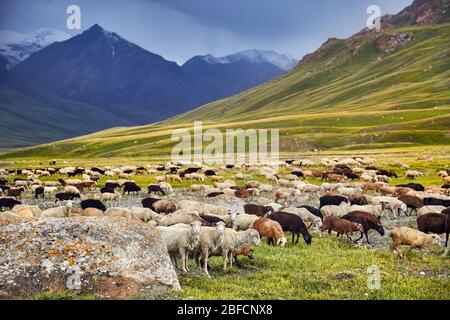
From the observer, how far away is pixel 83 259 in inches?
467

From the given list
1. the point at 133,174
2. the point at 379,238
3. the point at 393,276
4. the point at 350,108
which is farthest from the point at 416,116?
the point at 393,276

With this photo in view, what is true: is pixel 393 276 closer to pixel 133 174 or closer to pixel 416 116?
pixel 133 174

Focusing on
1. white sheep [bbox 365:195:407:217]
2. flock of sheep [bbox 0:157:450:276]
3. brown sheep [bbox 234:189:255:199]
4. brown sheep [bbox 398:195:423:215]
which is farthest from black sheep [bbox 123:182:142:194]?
brown sheep [bbox 398:195:423:215]

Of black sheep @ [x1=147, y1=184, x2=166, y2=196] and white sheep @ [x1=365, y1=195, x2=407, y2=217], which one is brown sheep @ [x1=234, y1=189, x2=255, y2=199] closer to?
black sheep @ [x1=147, y1=184, x2=166, y2=196]

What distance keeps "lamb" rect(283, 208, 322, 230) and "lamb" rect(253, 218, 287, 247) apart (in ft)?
12.3

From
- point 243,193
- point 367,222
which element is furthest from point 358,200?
point 243,193

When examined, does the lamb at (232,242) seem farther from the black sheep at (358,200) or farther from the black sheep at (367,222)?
the black sheep at (358,200)

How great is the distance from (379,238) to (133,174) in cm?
4463

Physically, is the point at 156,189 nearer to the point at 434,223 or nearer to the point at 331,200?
the point at 331,200

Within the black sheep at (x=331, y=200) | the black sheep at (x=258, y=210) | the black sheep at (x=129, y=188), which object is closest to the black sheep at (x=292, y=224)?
the black sheep at (x=258, y=210)

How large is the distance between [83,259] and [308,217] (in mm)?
15662

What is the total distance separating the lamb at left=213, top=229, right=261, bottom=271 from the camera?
1617 centimetres

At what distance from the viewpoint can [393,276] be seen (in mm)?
14609

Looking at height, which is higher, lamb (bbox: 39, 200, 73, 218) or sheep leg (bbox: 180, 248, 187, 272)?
lamb (bbox: 39, 200, 73, 218)
